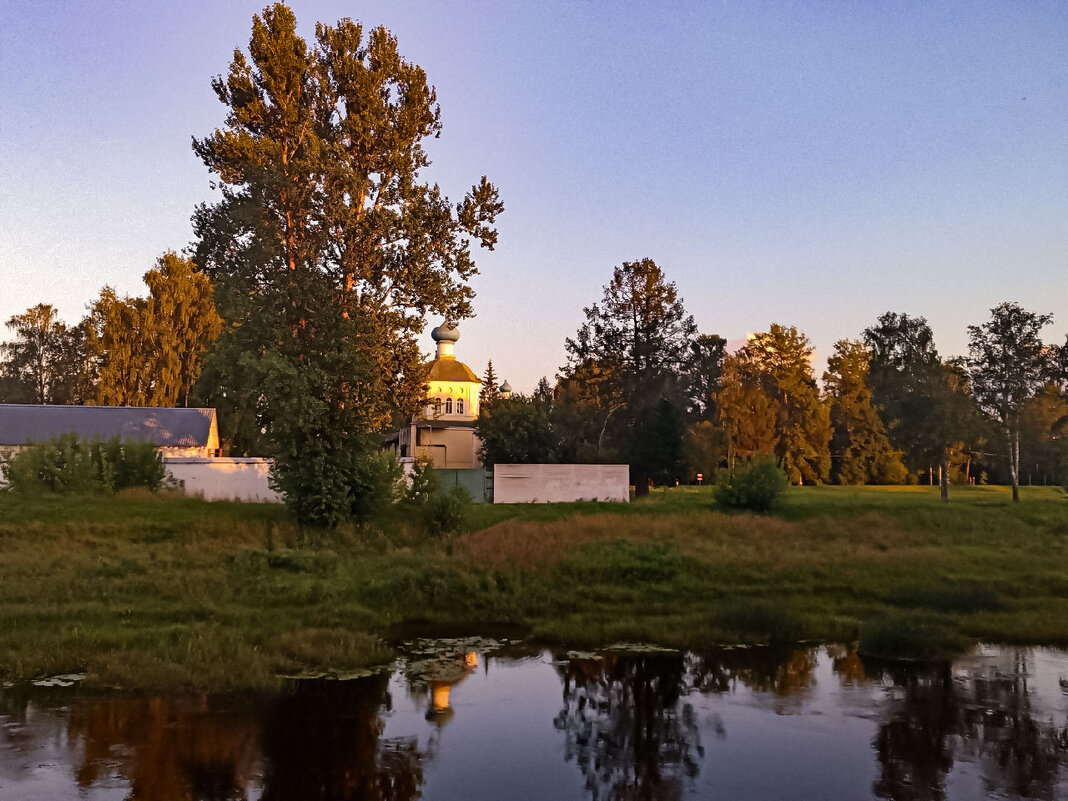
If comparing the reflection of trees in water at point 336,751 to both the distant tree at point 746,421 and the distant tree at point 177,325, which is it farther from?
the distant tree at point 746,421

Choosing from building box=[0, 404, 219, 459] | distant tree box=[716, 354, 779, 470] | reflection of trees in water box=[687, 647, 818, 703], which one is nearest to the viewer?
reflection of trees in water box=[687, 647, 818, 703]

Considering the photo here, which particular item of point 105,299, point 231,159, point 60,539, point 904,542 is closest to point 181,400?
point 105,299

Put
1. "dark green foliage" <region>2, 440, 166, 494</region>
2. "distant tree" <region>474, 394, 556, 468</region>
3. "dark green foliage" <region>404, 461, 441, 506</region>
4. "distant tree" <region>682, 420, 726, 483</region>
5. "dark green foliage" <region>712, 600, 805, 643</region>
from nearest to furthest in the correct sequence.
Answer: "dark green foliage" <region>712, 600, 805, 643</region>, "dark green foliage" <region>404, 461, 441, 506</region>, "dark green foliage" <region>2, 440, 166, 494</region>, "distant tree" <region>474, 394, 556, 468</region>, "distant tree" <region>682, 420, 726, 483</region>

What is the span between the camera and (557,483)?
3825cm

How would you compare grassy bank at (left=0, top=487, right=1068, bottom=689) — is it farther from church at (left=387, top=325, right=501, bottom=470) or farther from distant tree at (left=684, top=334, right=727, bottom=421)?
distant tree at (left=684, top=334, right=727, bottom=421)

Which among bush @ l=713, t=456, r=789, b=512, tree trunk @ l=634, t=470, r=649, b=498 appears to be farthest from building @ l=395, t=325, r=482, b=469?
bush @ l=713, t=456, r=789, b=512

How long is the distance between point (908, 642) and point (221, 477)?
26721 millimetres

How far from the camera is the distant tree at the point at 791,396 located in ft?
234

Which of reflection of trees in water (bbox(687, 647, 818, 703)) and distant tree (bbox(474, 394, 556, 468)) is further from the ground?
distant tree (bbox(474, 394, 556, 468))

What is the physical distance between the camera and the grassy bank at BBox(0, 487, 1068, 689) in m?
15.1

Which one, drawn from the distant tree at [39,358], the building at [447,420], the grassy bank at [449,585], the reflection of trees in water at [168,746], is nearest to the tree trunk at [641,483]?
the building at [447,420]

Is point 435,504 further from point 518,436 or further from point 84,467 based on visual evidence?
point 518,436

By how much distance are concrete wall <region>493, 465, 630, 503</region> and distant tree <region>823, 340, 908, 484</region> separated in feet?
135

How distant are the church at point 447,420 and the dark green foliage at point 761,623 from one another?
38.0 meters
